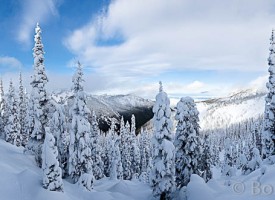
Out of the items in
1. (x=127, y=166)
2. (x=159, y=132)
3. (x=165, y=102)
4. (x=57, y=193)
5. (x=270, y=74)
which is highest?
(x=270, y=74)

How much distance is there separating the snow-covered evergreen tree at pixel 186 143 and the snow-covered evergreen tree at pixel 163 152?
2.43 m

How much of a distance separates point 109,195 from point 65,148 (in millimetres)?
10314

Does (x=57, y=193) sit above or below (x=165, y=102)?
below

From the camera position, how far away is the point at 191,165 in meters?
33.3

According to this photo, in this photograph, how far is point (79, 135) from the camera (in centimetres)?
3625

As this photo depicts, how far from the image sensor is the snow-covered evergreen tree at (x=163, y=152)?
30408 mm

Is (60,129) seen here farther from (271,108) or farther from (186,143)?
(271,108)

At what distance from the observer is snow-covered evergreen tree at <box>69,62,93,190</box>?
35.9 metres

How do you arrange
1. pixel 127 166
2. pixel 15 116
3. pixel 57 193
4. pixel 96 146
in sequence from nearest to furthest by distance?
pixel 57 193 < pixel 96 146 < pixel 15 116 < pixel 127 166

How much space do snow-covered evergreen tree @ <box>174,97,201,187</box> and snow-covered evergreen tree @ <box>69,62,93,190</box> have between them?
1074cm

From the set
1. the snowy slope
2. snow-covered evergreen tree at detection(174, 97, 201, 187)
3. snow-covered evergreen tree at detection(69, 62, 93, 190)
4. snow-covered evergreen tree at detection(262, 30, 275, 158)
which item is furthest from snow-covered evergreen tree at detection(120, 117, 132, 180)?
snow-covered evergreen tree at detection(262, 30, 275, 158)

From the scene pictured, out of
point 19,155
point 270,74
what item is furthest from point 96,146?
point 270,74

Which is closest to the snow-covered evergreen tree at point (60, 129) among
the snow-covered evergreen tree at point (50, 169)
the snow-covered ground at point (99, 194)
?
the snow-covered ground at point (99, 194)

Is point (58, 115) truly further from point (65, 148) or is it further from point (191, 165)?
point (191, 165)
